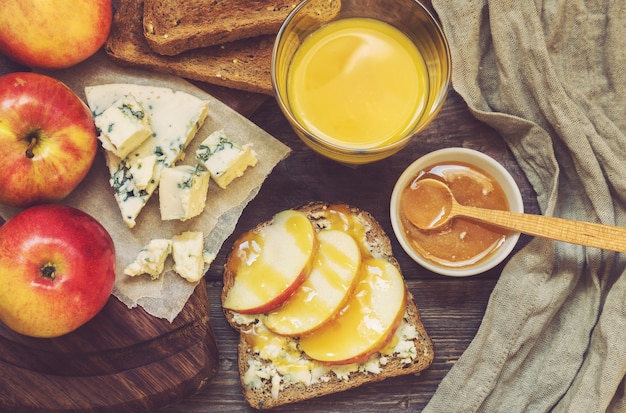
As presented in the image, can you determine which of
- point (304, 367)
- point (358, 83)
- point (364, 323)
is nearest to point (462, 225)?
point (364, 323)

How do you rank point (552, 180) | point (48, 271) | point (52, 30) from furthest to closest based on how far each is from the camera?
point (552, 180)
point (52, 30)
point (48, 271)

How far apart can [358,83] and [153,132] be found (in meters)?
0.75

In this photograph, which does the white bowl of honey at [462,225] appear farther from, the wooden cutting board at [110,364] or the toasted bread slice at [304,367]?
the wooden cutting board at [110,364]

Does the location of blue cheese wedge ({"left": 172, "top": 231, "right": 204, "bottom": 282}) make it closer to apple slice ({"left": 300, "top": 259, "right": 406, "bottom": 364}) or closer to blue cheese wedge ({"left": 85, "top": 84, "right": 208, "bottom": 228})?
blue cheese wedge ({"left": 85, "top": 84, "right": 208, "bottom": 228})

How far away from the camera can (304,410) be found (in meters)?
2.55

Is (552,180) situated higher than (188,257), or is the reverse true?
(552,180)

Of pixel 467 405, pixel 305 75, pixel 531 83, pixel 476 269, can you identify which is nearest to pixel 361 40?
pixel 305 75

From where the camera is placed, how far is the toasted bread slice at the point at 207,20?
245 cm

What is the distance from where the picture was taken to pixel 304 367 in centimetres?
248

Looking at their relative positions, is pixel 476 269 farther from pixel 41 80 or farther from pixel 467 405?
pixel 41 80

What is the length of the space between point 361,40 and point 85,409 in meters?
1.61

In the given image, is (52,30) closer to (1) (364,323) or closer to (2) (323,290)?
(2) (323,290)

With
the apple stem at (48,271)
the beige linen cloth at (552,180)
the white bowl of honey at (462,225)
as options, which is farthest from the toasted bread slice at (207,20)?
the apple stem at (48,271)

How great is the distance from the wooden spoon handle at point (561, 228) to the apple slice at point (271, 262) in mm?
622
